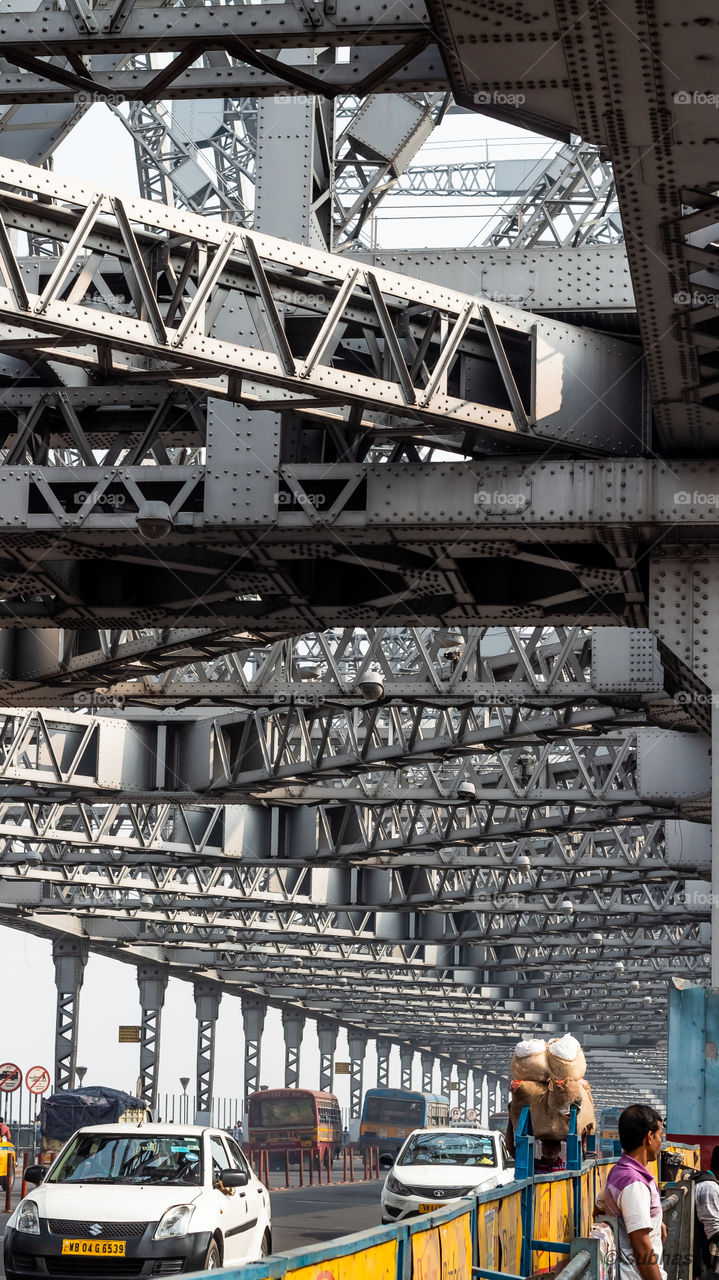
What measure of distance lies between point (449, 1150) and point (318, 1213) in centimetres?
1134

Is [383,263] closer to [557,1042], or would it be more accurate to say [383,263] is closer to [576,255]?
[576,255]

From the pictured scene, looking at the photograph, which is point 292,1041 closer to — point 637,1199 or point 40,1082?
point 40,1082

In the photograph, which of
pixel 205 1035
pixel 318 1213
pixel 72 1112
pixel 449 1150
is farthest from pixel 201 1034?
pixel 449 1150

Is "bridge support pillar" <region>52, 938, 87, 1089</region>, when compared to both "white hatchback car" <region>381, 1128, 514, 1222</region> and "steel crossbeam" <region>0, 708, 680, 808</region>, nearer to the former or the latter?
"steel crossbeam" <region>0, 708, 680, 808</region>

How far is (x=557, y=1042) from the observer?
15.7 metres

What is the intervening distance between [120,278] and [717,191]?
19.6 ft

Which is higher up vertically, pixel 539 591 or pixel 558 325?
pixel 558 325

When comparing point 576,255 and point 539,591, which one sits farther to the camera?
point 539,591

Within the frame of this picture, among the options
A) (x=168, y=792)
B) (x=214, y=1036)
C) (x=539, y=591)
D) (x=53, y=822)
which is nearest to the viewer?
(x=539, y=591)

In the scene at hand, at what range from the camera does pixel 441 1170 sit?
23250 millimetres

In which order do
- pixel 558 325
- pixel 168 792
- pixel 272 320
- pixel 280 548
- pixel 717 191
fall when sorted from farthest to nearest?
pixel 168 792 → pixel 280 548 → pixel 558 325 → pixel 272 320 → pixel 717 191

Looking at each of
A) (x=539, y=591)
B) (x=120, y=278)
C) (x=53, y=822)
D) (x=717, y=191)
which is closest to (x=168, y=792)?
(x=53, y=822)

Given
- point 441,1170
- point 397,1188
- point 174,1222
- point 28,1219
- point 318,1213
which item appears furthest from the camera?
point 318,1213

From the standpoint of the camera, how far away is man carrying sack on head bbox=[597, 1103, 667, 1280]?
814 centimetres
